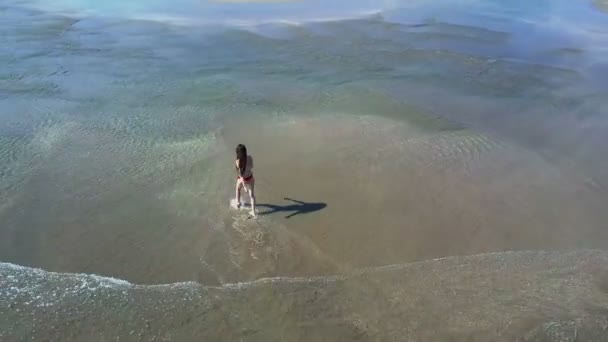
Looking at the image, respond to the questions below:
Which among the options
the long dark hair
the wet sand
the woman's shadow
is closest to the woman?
the long dark hair

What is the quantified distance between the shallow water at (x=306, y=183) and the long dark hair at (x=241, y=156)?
99 cm

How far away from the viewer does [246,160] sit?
8.23 m

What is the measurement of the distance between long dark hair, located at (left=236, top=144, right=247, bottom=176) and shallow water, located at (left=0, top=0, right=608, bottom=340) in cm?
99

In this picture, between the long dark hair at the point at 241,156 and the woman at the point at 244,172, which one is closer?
the long dark hair at the point at 241,156

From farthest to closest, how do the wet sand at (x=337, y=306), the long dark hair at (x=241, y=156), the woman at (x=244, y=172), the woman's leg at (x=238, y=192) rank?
the woman's leg at (x=238, y=192) < the woman at (x=244, y=172) < the long dark hair at (x=241, y=156) < the wet sand at (x=337, y=306)

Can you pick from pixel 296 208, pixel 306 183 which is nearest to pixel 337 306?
pixel 296 208

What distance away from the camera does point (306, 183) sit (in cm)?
983

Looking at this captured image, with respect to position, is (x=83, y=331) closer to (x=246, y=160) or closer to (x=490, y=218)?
(x=246, y=160)

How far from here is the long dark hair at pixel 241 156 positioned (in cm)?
793

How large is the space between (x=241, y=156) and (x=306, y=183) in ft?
7.14

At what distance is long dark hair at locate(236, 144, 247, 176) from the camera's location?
26.0 ft

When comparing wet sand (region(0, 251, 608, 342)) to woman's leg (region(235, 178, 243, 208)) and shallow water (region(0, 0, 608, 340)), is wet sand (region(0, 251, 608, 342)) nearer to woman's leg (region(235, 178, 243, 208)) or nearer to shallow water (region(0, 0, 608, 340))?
shallow water (region(0, 0, 608, 340))

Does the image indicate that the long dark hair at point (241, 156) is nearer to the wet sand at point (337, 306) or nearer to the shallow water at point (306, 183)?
the shallow water at point (306, 183)

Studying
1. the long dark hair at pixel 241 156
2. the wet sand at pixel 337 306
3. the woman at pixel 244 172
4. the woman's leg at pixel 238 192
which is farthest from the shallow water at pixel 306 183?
the long dark hair at pixel 241 156
